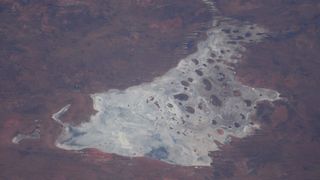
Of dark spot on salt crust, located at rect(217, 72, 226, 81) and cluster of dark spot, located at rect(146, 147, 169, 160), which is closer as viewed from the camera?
cluster of dark spot, located at rect(146, 147, 169, 160)

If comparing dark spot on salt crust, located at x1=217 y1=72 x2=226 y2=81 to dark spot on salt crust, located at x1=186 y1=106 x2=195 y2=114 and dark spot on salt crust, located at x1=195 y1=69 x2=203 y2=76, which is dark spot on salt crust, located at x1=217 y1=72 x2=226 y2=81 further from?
dark spot on salt crust, located at x1=186 y1=106 x2=195 y2=114

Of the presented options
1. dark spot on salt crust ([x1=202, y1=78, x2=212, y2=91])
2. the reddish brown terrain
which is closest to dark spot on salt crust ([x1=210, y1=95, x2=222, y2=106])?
dark spot on salt crust ([x1=202, y1=78, x2=212, y2=91])

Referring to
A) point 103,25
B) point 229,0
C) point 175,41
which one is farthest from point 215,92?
point 103,25

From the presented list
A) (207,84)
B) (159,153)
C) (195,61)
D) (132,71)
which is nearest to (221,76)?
(207,84)

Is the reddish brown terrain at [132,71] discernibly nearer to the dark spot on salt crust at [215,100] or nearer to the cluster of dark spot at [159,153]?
the cluster of dark spot at [159,153]

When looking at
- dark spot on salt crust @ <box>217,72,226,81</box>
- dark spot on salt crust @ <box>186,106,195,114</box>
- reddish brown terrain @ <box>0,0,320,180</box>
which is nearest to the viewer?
reddish brown terrain @ <box>0,0,320,180</box>

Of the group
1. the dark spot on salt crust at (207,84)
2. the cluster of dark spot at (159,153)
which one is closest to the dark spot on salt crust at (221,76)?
the dark spot on salt crust at (207,84)

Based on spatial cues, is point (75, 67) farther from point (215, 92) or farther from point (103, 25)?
point (215, 92)

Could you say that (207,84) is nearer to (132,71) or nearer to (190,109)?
(190,109)
